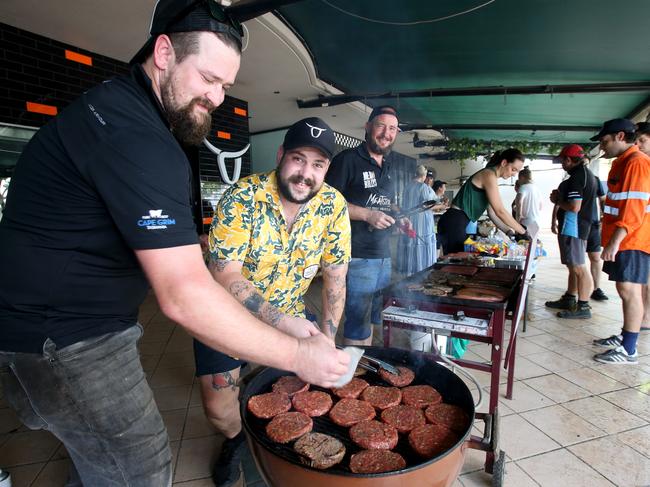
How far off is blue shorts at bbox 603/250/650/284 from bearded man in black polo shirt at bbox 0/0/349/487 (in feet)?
12.4

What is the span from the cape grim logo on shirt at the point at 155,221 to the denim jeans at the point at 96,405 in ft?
1.66

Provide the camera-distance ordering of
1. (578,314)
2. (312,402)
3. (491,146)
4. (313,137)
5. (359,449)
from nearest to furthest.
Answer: (359,449) < (312,402) < (313,137) < (578,314) < (491,146)

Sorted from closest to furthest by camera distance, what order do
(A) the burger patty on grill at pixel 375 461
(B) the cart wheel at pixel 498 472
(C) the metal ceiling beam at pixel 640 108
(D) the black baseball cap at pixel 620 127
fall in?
(A) the burger patty on grill at pixel 375 461 → (B) the cart wheel at pixel 498 472 → (D) the black baseball cap at pixel 620 127 → (C) the metal ceiling beam at pixel 640 108

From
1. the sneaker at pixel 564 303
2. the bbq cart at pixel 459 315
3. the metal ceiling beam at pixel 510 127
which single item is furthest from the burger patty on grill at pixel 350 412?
the metal ceiling beam at pixel 510 127

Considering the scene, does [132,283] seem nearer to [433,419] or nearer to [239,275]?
[239,275]

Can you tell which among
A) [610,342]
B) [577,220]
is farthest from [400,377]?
[577,220]

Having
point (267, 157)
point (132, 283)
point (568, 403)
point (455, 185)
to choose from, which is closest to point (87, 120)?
point (132, 283)

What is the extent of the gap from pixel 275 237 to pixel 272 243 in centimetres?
4

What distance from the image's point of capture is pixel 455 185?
1777cm

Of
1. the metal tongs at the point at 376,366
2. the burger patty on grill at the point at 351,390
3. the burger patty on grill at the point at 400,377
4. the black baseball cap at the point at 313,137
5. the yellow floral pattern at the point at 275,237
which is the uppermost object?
the black baseball cap at the point at 313,137

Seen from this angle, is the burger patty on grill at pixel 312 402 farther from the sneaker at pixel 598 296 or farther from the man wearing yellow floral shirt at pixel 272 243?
the sneaker at pixel 598 296

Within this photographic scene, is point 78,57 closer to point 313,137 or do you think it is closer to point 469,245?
point 313,137

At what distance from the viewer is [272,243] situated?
2.03 meters

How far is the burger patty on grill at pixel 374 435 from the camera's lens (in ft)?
4.79
